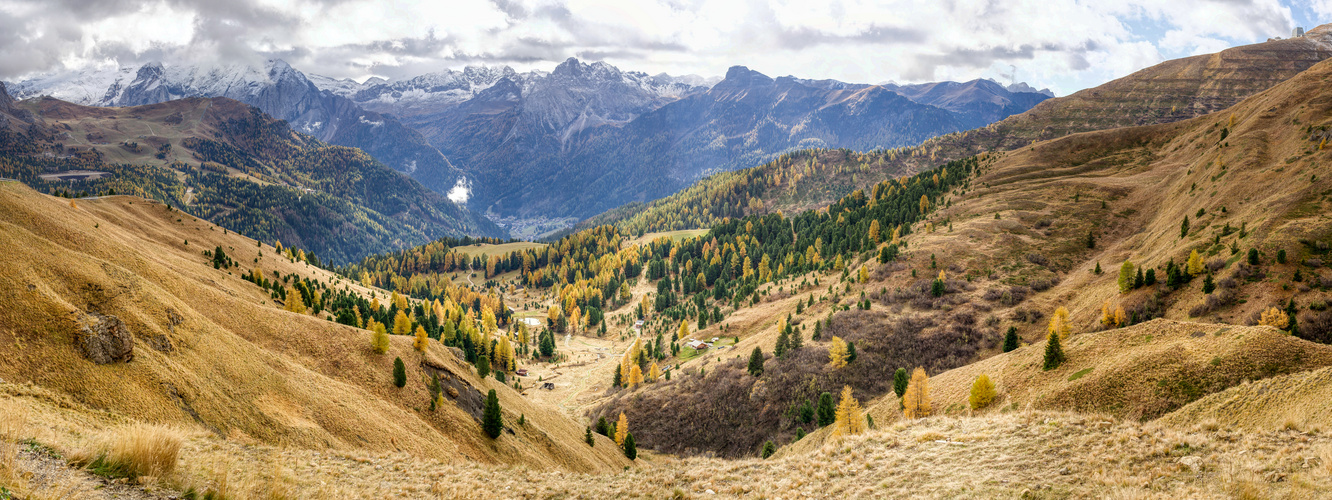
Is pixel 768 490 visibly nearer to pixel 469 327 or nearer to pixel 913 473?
pixel 913 473

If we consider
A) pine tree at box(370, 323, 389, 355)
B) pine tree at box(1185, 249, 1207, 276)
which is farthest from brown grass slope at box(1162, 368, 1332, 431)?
pine tree at box(370, 323, 389, 355)

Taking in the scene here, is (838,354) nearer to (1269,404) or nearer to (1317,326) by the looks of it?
(1317,326)

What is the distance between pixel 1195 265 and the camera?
70.9 meters

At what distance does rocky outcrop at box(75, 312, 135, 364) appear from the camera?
30.8 m

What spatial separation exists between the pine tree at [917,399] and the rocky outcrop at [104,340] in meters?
62.6

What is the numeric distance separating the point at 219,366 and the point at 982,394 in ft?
206

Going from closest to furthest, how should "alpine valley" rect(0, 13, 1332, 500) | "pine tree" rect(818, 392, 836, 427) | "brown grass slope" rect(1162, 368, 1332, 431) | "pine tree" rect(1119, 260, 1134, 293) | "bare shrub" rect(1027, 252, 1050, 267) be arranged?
"alpine valley" rect(0, 13, 1332, 500) < "brown grass slope" rect(1162, 368, 1332, 431) < "pine tree" rect(818, 392, 836, 427) < "pine tree" rect(1119, 260, 1134, 293) < "bare shrub" rect(1027, 252, 1050, 267)

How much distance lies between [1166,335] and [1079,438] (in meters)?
30.1

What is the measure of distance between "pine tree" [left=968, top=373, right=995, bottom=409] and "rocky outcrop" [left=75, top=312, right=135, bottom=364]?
209ft

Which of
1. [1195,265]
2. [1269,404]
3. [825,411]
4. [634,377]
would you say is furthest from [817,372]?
[1269,404]

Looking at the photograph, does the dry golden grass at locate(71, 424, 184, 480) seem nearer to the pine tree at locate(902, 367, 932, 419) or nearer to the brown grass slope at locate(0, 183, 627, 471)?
the brown grass slope at locate(0, 183, 627, 471)

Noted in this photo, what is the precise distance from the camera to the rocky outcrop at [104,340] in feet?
101

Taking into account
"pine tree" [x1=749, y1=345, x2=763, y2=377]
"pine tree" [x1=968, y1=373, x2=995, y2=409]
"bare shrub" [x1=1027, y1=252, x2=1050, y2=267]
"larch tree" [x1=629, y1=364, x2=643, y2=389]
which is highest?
"bare shrub" [x1=1027, y1=252, x2=1050, y2=267]

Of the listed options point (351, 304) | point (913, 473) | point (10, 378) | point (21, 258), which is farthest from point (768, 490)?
point (351, 304)
